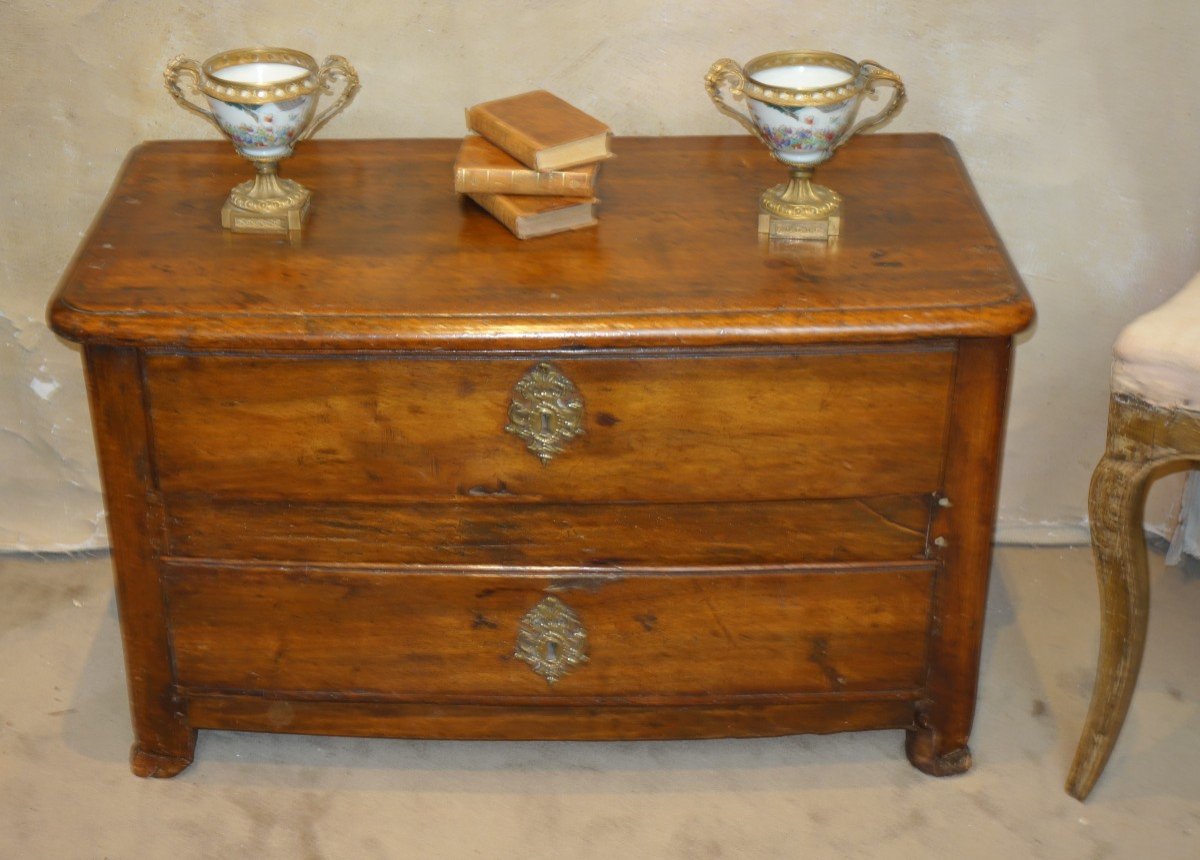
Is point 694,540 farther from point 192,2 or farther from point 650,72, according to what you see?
point 192,2

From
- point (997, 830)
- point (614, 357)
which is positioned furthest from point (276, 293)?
point (997, 830)

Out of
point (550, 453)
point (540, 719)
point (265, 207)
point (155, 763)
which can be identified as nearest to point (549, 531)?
point (550, 453)

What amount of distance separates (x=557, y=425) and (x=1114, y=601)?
69cm

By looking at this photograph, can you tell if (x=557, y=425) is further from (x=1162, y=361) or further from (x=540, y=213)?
(x=1162, y=361)

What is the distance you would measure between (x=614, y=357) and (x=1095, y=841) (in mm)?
840

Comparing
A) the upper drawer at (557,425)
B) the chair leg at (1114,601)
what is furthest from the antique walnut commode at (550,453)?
the chair leg at (1114,601)

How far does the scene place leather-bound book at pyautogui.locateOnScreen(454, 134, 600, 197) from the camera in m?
1.75

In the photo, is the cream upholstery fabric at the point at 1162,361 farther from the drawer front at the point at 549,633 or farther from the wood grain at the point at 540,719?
the wood grain at the point at 540,719

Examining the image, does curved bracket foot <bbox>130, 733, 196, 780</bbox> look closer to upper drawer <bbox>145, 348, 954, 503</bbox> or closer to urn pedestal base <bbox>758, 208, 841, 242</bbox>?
upper drawer <bbox>145, 348, 954, 503</bbox>

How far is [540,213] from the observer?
5.73ft

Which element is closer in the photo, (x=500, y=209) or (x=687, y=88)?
(x=500, y=209)

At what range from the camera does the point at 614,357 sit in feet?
5.38

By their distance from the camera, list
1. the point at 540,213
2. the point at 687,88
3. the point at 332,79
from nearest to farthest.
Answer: the point at 540,213, the point at 332,79, the point at 687,88

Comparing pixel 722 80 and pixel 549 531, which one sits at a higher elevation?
pixel 722 80
